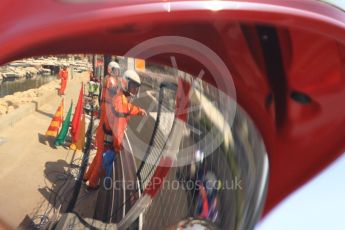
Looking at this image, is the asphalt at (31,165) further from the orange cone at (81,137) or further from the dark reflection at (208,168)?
the dark reflection at (208,168)

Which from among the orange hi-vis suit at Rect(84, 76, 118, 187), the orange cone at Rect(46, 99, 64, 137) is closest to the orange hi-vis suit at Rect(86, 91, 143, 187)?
the orange hi-vis suit at Rect(84, 76, 118, 187)

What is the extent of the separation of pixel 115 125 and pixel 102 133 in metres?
0.03

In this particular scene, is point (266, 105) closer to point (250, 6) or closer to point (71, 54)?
point (250, 6)

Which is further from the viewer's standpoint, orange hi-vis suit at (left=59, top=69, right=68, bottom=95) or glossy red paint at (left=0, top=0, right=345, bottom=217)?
orange hi-vis suit at (left=59, top=69, right=68, bottom=95)

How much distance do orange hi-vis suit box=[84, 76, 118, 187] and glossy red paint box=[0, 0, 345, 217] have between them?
0.14 meters

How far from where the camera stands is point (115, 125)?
0.98 meters

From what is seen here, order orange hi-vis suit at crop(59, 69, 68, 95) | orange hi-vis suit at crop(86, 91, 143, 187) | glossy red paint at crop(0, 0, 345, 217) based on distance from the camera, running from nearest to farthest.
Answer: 1. glossy red paint at crop(0, 0, 345, 217)
2. orange hi-vis suit at crop(59, 69, 68, 95)
3. orange hi-vis suit at crop(86, 91, 143, 187)

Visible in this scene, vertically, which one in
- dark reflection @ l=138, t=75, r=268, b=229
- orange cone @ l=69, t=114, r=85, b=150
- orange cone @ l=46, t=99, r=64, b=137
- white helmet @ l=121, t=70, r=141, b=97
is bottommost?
dark reflection @ l=138, t=75, r=268, b=229

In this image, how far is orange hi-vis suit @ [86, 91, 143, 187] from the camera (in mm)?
964

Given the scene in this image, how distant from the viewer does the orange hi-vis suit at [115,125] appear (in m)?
0.96

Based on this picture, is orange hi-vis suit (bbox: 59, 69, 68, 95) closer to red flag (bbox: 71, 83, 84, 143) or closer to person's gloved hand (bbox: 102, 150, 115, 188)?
red flag (bbox: 71, 83, 84, 143)

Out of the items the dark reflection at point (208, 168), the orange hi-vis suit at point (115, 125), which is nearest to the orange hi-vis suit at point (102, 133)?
the orange hi-vis suit at point (115, 125)

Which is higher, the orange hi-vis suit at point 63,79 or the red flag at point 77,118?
the orange hi-vis suit at point 63,79

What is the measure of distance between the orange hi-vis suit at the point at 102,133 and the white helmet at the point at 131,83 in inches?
0.8
